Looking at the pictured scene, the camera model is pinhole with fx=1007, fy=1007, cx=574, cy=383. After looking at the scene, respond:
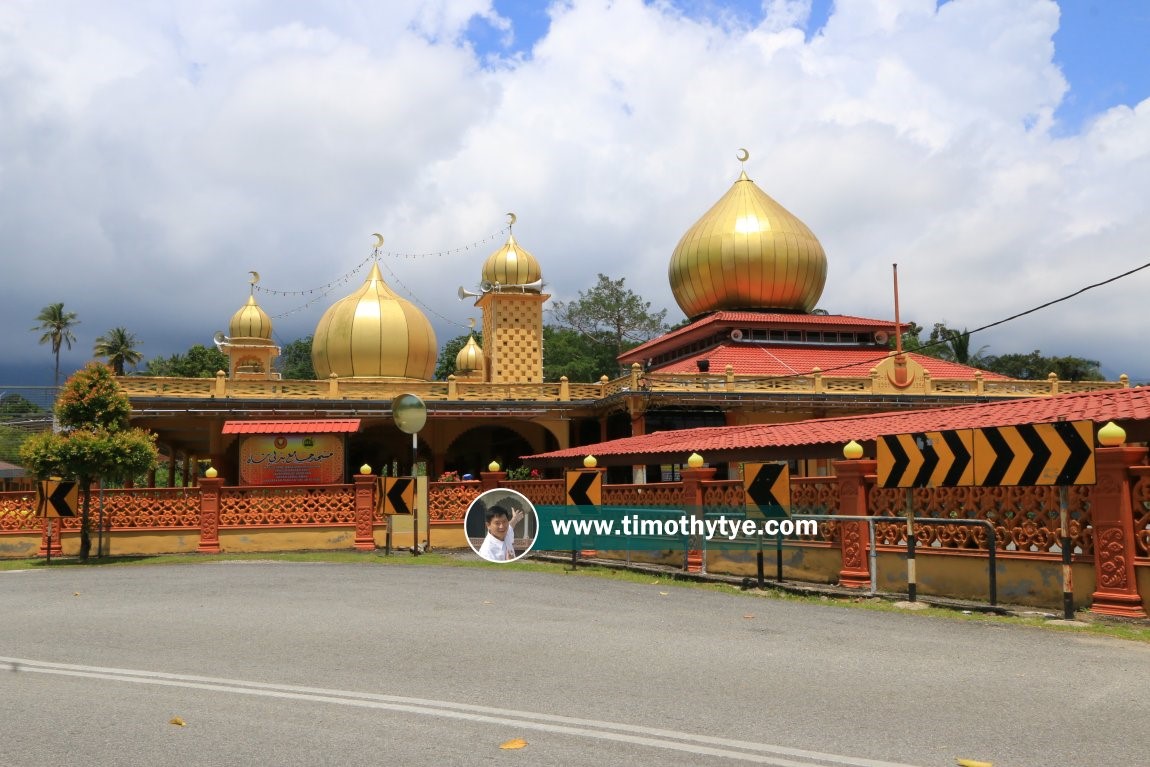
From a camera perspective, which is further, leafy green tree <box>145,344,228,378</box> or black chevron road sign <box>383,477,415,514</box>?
leafy green tree <box>145,344,228,378</box>

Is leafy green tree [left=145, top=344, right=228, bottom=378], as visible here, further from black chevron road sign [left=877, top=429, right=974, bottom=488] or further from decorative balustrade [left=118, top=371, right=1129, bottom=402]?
black chevron road sign [left=877, top=429, right=974, bottom=488]

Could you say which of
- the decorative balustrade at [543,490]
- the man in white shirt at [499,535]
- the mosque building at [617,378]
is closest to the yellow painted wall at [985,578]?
the man in white shirt at [499,535]

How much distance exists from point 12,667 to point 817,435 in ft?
38.6

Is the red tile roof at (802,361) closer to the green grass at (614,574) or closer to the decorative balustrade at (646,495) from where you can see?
the decorative balustrade at (646,495)

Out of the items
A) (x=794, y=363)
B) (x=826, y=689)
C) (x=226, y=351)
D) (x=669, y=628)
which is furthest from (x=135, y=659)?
(x=226, y=351)

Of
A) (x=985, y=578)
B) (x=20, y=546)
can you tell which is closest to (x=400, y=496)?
(x=20, y=546)

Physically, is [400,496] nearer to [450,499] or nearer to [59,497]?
[450,499]

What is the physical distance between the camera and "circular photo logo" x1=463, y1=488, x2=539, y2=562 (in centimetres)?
1578

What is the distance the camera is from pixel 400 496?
61.0ft

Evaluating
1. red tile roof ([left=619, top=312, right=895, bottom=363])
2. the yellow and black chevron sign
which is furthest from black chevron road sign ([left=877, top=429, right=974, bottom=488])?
red tile roof ([left=619, top=312, right=895, bottom=363])

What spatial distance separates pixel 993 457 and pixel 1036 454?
20.3 inches

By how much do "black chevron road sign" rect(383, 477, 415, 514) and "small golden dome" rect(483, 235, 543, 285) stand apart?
633 inches

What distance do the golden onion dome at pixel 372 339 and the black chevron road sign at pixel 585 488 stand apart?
16091 mm

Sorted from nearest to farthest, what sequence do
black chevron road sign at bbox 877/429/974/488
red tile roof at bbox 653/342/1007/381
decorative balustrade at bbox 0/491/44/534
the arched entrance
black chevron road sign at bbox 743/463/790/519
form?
black chevron road sign at bbox 877/429/974/488, black chevron road sign at bbox 743/463/790/519, decorative balustrade at bbox 0/491/44/534, red tile roof at bbox 653/342/1007/381, the arched entrance
